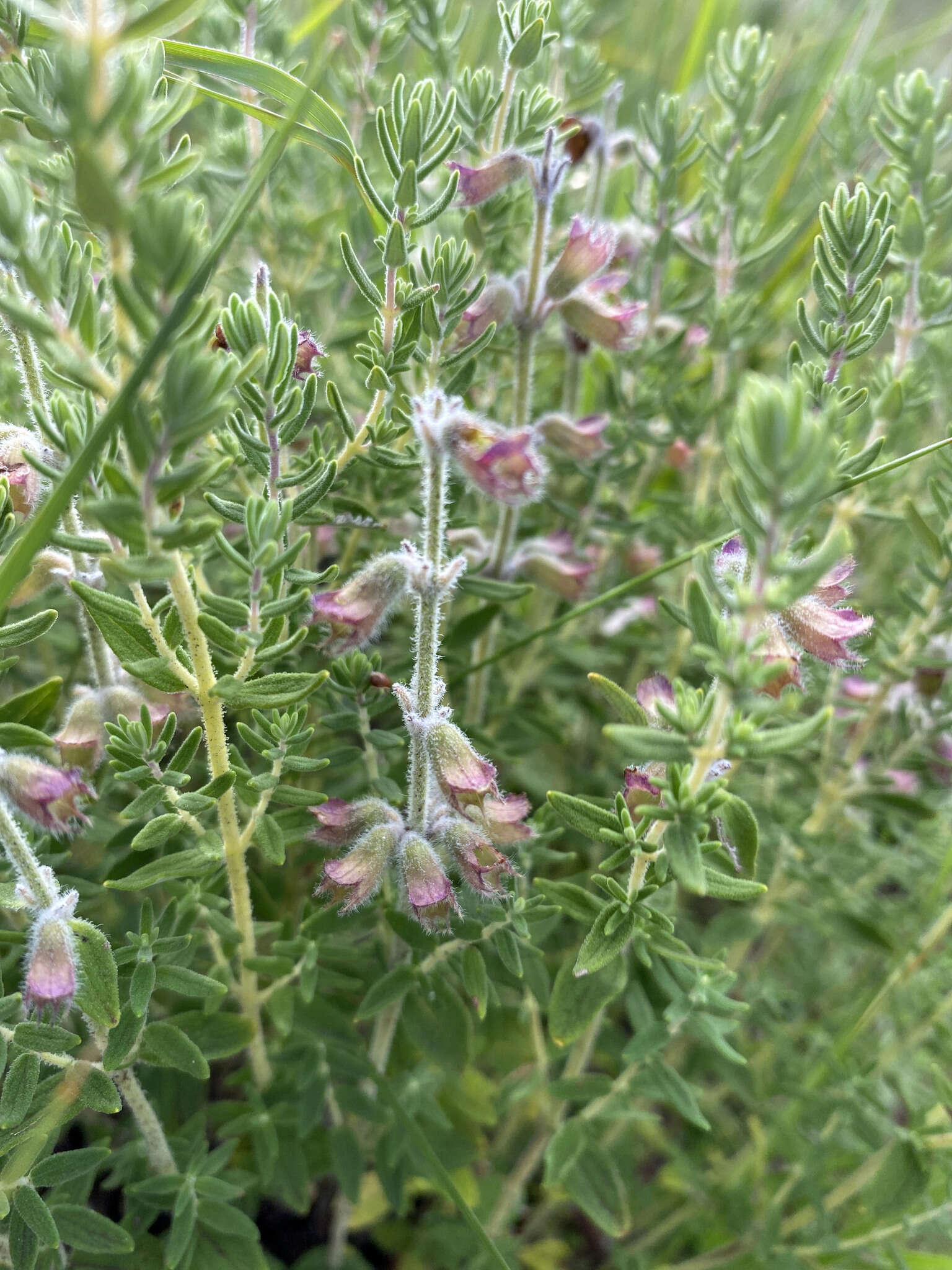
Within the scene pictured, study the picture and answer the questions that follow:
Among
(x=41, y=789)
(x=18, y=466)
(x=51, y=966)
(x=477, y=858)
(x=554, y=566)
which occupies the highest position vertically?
(x=554, y=566)

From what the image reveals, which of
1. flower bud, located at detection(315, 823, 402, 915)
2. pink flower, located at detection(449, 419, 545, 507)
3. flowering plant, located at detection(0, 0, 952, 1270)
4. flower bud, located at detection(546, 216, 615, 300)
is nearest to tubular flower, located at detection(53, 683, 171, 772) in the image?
flowering plant, located at detection(0, 0, 952, 1270)

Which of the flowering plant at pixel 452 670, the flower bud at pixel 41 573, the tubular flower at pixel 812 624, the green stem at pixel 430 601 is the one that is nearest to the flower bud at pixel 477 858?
the flowering plant at pixel 452 670

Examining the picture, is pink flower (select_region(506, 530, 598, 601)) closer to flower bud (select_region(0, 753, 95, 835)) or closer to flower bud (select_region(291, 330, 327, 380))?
flower bud (select_region(291, 330, 327, 380))

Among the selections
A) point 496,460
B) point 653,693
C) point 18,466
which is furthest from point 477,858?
point 18,466

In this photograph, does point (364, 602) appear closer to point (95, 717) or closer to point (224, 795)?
point (224, 795)

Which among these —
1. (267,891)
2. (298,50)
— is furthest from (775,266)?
(267,891)

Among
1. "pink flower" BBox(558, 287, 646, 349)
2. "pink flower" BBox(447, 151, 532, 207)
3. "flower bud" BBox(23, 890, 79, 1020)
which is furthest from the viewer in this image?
"pink flower" BBox(558, 287, 646, 349)
